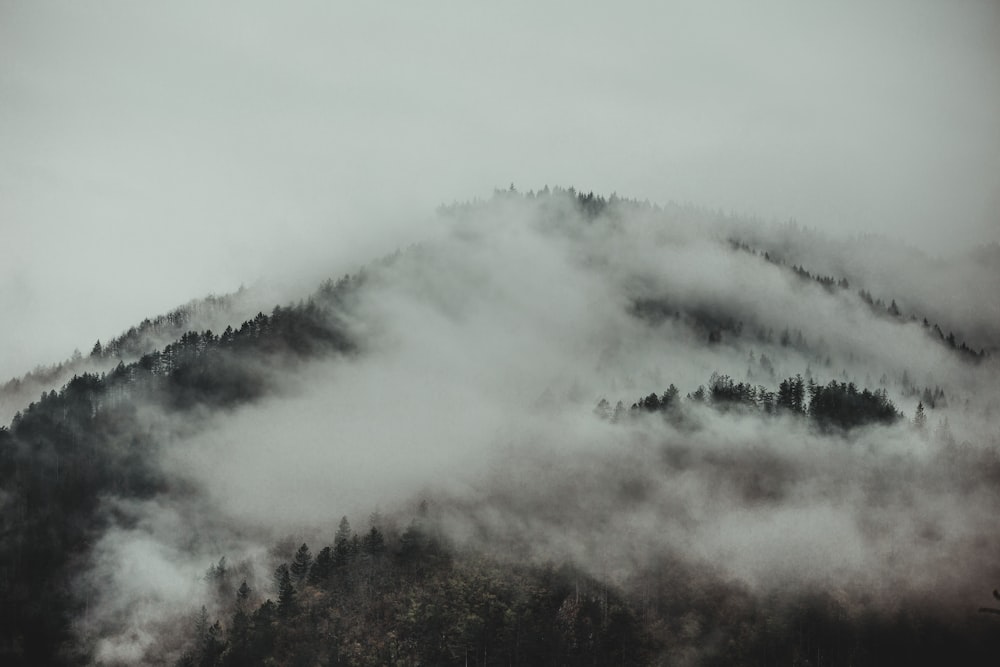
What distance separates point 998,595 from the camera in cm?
2219

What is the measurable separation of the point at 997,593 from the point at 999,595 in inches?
25.5

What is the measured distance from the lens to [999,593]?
891 inches

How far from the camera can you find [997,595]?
22.4 m

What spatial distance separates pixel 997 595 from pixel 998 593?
35cm

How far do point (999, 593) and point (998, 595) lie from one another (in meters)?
0.52

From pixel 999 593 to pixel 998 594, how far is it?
193 millimetres

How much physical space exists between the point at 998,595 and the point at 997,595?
0.69ft

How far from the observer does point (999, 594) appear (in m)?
22.5

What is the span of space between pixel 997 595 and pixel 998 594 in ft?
0.40

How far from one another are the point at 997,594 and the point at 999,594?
17cm

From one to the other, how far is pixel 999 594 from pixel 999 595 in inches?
11.4

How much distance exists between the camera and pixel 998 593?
22.7 m
